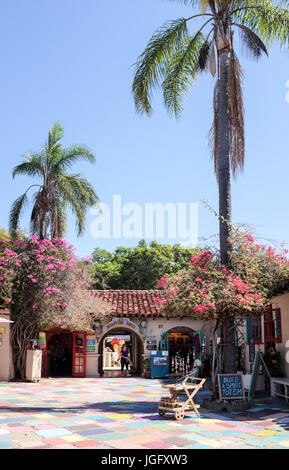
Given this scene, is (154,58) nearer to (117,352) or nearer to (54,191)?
(54,191)

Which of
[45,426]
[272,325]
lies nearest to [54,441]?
[45,426]

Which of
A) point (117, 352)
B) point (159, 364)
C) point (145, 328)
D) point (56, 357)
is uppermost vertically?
point (145, 328)

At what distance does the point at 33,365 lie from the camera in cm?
1728

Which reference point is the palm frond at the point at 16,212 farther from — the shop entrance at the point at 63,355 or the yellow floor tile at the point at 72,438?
the yellow floor tile at the point at 72,438

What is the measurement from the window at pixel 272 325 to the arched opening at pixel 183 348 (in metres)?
6.23

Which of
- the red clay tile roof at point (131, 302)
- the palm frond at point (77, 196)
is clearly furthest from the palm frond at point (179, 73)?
the red clay tile roof at point (131, 302)

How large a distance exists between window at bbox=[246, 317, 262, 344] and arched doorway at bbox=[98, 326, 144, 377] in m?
7.27

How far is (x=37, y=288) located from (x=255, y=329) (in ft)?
26.9

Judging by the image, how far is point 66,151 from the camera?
2003 centimetres

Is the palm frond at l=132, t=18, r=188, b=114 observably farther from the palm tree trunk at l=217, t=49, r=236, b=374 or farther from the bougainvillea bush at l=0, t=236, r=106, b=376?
the bougainvillea bush at l=0, t=236, r=106, b=376

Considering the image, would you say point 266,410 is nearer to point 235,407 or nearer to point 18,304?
point 235,407

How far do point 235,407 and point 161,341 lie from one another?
10.5 m

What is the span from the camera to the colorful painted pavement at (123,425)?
6676 mm

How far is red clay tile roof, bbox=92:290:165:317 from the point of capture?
817 inches
